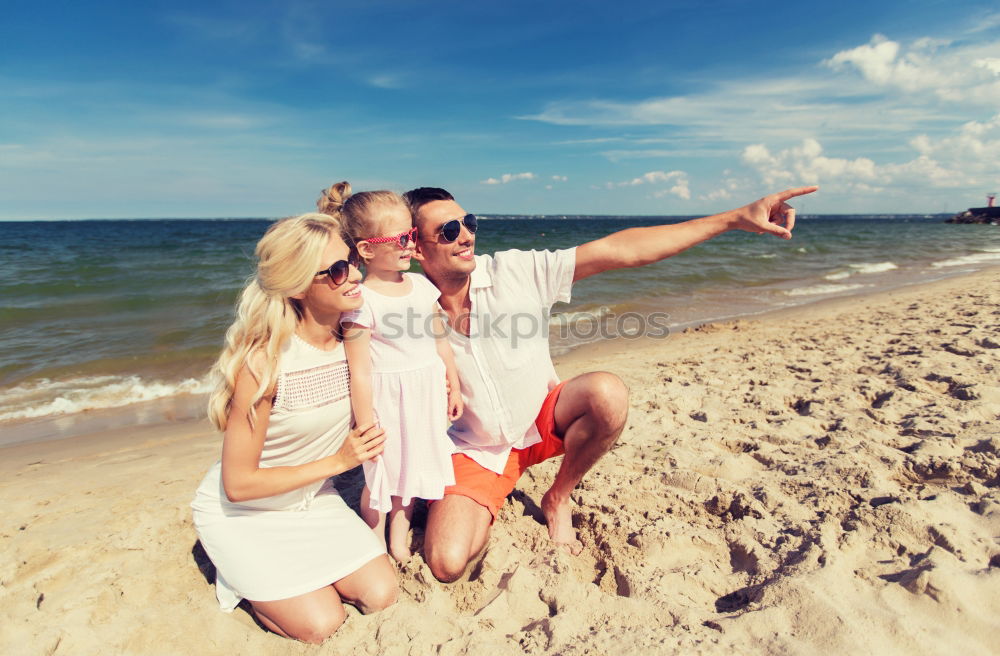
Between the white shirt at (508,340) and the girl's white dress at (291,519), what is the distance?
2.08 ft

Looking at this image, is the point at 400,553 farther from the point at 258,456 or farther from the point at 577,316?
the point at 577,316

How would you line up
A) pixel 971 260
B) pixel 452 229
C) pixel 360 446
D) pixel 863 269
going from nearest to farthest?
1. pixel 360 446
2. pixel 452 229
3. pixel 863 269
4. pixel 971 260

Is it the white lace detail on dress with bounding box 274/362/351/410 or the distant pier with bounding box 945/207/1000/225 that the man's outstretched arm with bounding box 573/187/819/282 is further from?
the distant pier with bounding box 945/207/1000/225

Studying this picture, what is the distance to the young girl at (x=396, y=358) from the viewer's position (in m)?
2.58

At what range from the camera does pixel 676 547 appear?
8.43 ft

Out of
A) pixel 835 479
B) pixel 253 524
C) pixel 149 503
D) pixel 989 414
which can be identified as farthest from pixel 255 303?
pixel 989 414

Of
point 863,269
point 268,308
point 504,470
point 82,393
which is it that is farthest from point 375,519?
point 863,269

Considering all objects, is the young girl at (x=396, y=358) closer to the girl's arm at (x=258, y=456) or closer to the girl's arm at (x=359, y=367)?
the girl's arm at (x=359, y=367)

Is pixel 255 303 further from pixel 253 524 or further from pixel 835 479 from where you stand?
pixel 835 479

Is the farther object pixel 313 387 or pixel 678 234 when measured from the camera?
pixel 678 234

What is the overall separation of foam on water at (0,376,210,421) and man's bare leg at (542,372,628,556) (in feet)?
15.8

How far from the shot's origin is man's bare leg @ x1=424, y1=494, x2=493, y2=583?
2.59m

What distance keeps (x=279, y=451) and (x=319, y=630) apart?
0.77 meters

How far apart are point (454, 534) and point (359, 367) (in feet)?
3.05
